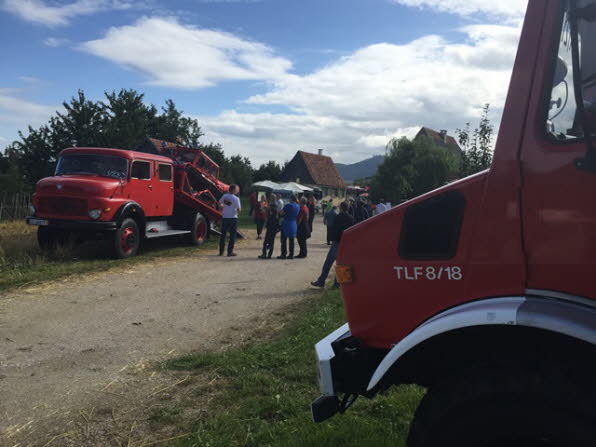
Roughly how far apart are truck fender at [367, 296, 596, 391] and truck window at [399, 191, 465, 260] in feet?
0.94

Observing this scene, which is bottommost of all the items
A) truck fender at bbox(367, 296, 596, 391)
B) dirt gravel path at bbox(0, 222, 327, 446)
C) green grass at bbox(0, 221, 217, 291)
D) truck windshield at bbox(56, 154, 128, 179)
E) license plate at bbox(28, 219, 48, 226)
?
dirt gravel path at bbox(0, 222, 327, 446)

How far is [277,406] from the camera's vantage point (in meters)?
4.01

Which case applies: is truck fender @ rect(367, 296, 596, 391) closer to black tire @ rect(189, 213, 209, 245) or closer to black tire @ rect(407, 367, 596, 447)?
black tire @ rect(407, 367, 596, 447)

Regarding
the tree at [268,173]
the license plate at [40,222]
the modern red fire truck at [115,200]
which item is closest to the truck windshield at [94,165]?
the modern red fire truck at [115,200]

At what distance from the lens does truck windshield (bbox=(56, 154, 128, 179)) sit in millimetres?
11984

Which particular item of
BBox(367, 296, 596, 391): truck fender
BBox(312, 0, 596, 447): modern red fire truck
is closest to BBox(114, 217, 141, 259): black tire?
BBox(312, 0, 596, 447): modern red fire truck

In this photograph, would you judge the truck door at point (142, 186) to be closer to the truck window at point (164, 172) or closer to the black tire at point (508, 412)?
the truck window at point (164, 172)

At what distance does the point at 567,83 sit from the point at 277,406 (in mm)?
3178

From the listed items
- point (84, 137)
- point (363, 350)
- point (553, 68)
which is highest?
point (84, 137)

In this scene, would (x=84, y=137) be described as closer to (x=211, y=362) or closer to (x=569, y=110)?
(x=211, y=362)

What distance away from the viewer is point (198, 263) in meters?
11.8

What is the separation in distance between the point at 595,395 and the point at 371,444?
1930mm

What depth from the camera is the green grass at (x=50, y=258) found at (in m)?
9.13

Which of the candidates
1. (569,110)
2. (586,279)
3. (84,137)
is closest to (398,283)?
(586,279)
